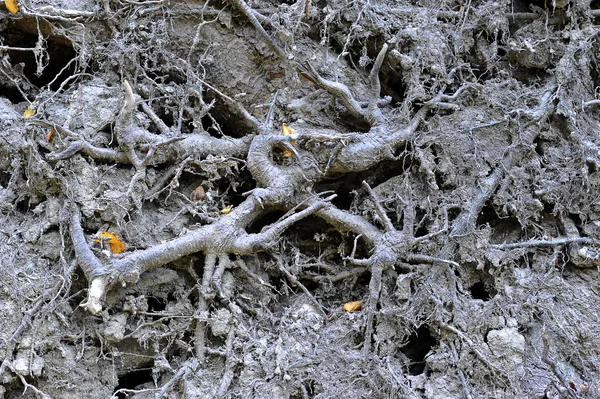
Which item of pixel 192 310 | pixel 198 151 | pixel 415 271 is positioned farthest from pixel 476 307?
pixel 198 151

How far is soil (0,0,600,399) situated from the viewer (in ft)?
7.07

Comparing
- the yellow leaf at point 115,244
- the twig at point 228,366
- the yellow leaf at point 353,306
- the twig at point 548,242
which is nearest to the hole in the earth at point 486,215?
the twig at point 548,242

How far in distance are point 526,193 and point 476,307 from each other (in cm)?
61

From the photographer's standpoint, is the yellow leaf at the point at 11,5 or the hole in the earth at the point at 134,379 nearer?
the hole in the earth at the point at 134,379

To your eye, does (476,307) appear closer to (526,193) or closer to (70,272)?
(526,193)

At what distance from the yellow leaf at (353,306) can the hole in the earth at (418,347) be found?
273 millimetres

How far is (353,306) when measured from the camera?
2330 millimetres

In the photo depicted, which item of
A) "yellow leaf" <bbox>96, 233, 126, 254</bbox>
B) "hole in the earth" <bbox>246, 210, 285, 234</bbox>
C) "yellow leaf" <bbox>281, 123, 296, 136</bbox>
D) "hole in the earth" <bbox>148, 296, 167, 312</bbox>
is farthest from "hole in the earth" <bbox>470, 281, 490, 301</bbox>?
"yellow leaf" <bbox>96, 233, 126, 254</bbox>

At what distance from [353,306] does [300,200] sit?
52 cm

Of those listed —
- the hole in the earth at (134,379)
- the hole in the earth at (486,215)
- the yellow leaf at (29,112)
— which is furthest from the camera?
the hole in the earth at (486,215)

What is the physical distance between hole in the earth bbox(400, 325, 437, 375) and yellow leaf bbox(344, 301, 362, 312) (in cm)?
27

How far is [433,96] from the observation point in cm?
259

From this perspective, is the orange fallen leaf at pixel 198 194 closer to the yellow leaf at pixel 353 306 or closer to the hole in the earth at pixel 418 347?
the yellow leaf at pixel 353 306

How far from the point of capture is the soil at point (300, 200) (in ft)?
7.07
